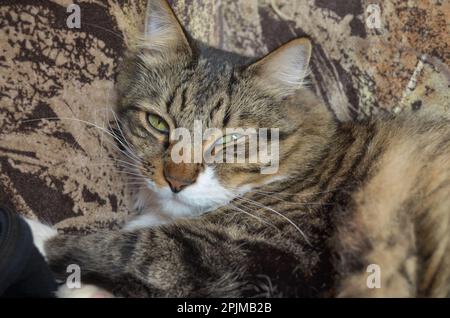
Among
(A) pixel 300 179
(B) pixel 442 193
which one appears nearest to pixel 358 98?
(A) pixel 300 179

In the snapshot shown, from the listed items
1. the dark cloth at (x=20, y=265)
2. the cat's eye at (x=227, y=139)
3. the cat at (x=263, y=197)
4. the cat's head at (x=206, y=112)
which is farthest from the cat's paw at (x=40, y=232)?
the cat's eye at (x=227, y=139)

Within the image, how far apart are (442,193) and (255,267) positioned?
0.47 meters

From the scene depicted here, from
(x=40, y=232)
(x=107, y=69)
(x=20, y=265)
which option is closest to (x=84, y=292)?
(x=20, y=265)

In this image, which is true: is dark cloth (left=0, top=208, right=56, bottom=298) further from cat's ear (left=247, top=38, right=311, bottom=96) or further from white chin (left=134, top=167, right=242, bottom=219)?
cat's ear (left=247, top=38, right=311, bottom=96)

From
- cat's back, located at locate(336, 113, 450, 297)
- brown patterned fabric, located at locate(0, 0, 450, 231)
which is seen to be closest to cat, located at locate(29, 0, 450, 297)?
cat's back, located at locate(336, 113, 450, 297)

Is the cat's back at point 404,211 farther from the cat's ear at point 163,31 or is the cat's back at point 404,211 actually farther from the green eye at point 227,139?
the cat's ear at point 163,31

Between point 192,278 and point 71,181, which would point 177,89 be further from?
point 192,278

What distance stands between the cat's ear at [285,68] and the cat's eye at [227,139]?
0.56 feet

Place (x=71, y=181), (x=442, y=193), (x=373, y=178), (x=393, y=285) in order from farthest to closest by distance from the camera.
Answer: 1. (x=71, y=181)
2. (x=373, y=178)
3. (x=442, y=193)
4. (x=393, y=285)

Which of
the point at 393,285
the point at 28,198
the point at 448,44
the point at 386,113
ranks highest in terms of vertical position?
the point at 448,44

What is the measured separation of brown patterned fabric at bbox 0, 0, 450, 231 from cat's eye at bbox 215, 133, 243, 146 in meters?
0.37

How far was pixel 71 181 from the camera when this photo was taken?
1.50 meters

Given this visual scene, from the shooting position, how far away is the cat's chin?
4.39 ft

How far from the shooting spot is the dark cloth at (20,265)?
1.09 m
